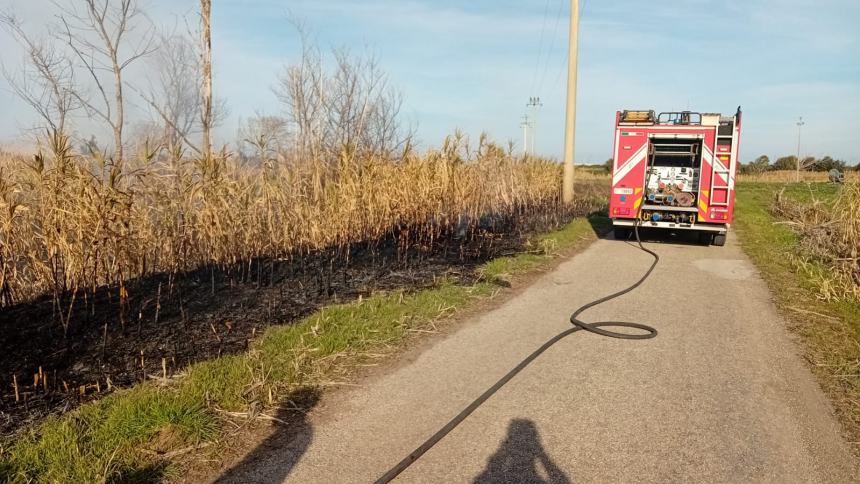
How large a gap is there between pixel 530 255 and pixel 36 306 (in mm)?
7573

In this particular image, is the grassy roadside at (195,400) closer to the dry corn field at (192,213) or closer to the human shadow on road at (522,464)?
the human shadow on road at (522,464)

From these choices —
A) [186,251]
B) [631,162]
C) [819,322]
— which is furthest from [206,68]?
[819,322]

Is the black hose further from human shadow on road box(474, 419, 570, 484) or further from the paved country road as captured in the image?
human shadow on road box(474, 419, 570, 484)

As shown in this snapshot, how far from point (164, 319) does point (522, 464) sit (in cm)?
441

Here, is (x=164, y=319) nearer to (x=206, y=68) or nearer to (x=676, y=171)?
(x=206, y=68)

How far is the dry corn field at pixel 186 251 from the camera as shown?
193 inches

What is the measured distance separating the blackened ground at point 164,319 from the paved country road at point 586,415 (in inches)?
71.2

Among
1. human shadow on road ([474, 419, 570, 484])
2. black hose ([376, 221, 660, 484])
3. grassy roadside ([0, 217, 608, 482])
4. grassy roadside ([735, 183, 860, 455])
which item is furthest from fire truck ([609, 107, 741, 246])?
human shadow on road ([474, 419, 570, 484])

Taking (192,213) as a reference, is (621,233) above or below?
below

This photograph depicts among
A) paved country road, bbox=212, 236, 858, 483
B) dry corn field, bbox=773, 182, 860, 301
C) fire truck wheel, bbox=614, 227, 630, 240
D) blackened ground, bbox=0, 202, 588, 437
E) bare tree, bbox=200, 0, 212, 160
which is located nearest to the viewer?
paved country road, bbox=212, 236, 858, 483

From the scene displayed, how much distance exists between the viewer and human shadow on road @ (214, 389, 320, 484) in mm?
3012

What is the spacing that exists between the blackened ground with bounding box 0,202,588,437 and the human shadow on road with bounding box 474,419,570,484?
2770mm

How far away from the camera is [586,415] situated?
12.3 ft

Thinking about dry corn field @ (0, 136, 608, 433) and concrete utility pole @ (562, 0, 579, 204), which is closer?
dry corn field @ (0, 136, 608, 433)
